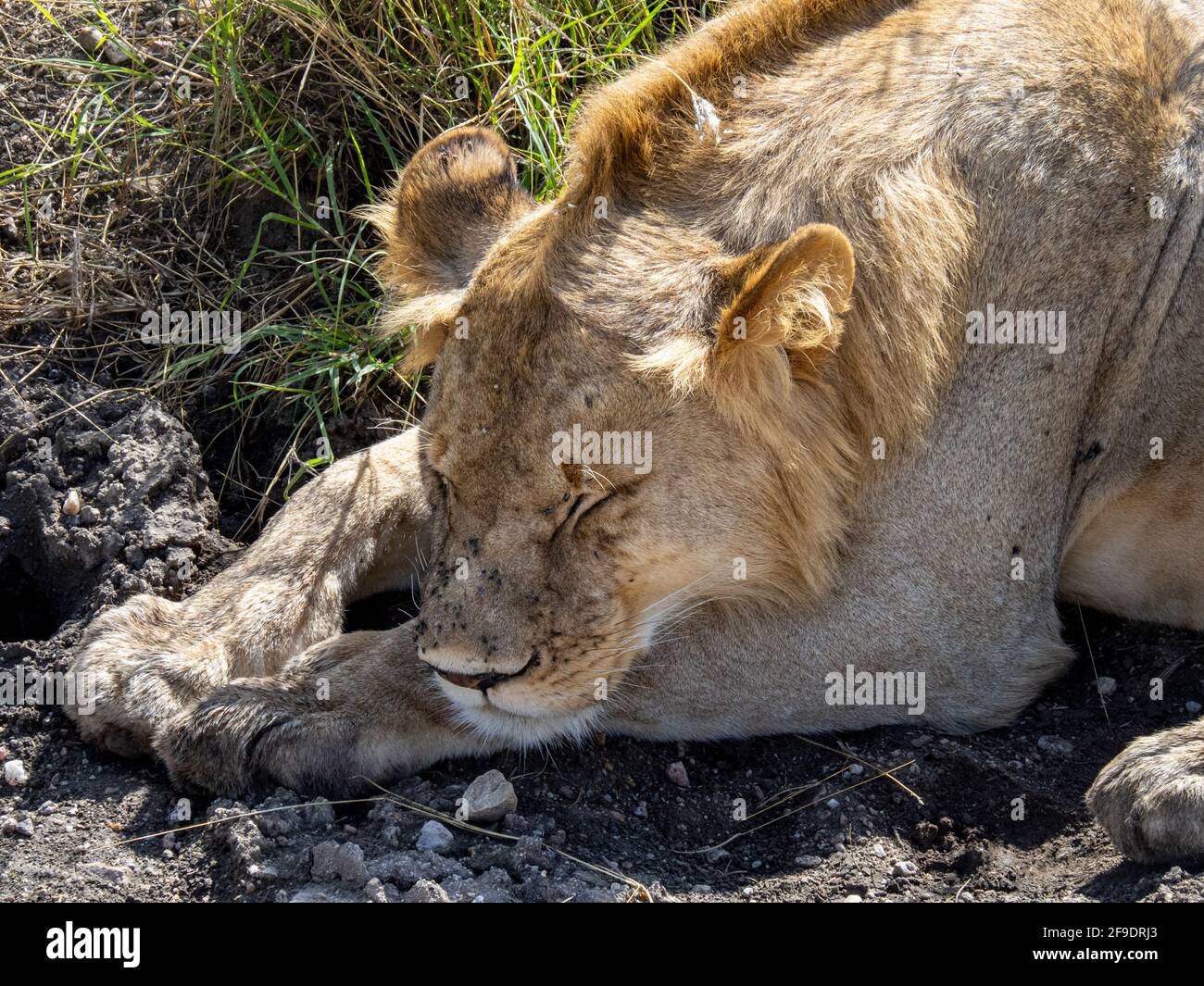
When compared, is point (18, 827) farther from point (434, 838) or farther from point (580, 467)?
point (580, 467)

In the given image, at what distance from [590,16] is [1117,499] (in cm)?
334

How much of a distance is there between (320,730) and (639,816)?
0.96m

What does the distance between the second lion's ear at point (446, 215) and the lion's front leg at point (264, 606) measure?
789 mm

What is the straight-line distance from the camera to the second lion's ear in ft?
14.6

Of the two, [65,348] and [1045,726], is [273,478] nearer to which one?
[65,348]

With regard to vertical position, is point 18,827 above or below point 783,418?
below

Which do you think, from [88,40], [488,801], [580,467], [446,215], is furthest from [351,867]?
[88,40]

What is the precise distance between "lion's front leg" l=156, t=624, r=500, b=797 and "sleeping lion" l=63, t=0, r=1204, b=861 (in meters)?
0.01

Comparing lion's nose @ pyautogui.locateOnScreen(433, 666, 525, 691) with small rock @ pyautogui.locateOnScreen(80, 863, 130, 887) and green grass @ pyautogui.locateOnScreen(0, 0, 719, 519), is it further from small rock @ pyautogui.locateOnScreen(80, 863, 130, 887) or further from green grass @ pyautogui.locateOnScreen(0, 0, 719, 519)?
green grass @ pyautogui.locateOnScreen(0, 0, 719, 519)

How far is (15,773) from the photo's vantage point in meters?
4.43

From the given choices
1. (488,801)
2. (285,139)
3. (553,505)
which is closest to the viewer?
(553,505)

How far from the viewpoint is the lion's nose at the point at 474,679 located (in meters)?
3.94

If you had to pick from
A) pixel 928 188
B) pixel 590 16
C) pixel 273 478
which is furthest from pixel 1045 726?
pixel 590 16

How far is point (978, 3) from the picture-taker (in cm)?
433
